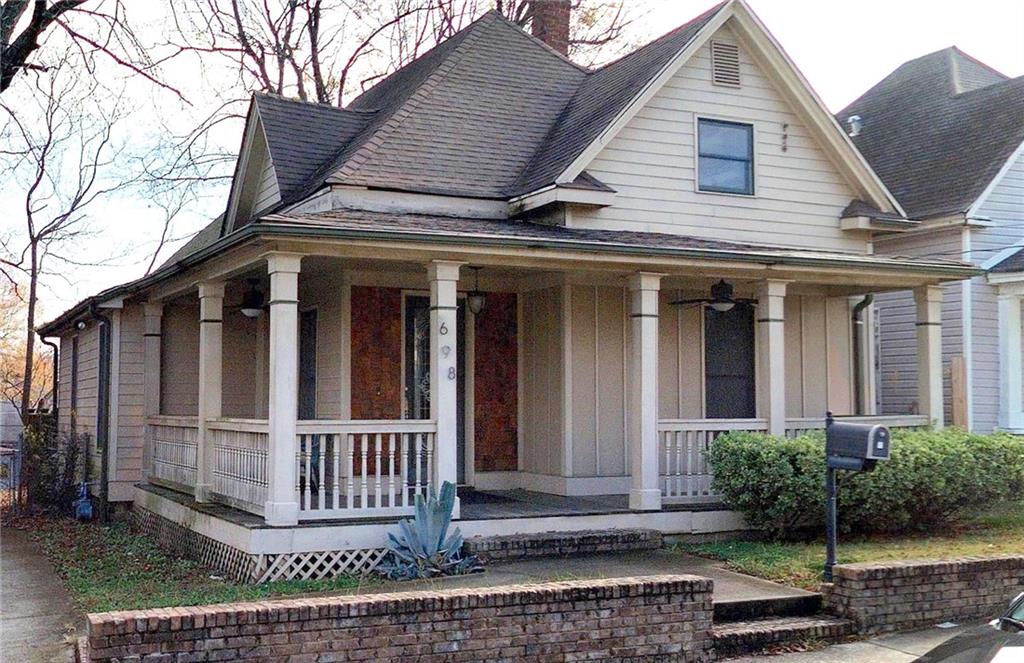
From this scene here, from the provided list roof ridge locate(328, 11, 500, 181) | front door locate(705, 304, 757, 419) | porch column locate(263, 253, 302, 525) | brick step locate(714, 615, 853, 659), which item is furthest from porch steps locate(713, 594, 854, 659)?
roof ridge locate(328, 11, 500, 181)

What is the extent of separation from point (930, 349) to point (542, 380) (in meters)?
5.00

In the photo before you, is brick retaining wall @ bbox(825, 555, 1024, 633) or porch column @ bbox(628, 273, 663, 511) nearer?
brick retaining wall @ bbox(825, 555, 1024, 633)

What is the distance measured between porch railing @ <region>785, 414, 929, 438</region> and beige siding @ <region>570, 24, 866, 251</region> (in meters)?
2.69

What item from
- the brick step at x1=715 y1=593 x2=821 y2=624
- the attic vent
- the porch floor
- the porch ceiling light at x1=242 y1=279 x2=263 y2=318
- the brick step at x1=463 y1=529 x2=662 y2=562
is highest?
the attic vent

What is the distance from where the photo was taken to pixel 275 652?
24.3 feet

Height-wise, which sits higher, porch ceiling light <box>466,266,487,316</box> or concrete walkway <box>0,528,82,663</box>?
porch ceiling light <box>466,266,487,316</box>

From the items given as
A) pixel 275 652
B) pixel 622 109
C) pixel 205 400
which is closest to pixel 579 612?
pixel 275 652

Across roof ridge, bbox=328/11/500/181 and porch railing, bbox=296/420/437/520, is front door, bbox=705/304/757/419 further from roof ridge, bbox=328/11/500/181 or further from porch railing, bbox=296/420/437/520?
porch railing, bbox=296/420/437/520

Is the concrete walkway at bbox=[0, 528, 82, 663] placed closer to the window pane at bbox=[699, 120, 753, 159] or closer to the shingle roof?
the window pane at bbox=[699, 120, 753, 159]

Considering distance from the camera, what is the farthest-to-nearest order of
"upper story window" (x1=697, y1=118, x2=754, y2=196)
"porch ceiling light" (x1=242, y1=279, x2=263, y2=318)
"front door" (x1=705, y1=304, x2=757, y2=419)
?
"front door" (x1=705, y1=304, x2=757, y2=419) → "upper story window" (x1=697, y1=118, x2=754, y2=196) → "porch ceiling light" (x1=242, y1=279, x2=263, y2=318)

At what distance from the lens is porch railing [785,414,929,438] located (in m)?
13.6

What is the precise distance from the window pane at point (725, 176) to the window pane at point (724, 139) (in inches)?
3.7

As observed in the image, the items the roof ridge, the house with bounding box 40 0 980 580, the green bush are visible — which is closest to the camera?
the house with bounding box 40 0 980 580

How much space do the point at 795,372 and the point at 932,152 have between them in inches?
292
